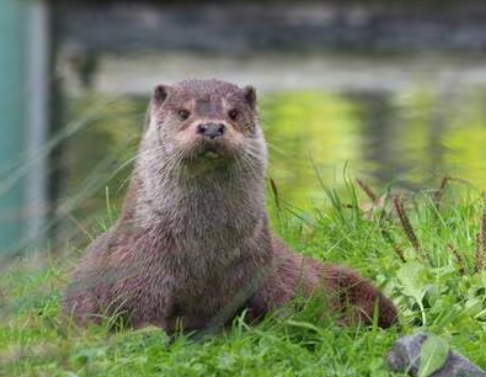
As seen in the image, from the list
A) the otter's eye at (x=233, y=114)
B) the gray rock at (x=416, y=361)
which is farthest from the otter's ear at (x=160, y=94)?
the gray rock at (x=416, y=361)

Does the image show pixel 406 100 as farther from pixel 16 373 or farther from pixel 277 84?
pixel 16 373

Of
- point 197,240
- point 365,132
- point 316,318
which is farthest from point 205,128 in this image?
point 365,132

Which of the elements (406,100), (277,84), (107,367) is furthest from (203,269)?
(406,100)

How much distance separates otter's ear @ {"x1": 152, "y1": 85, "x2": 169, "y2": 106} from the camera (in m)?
5.82

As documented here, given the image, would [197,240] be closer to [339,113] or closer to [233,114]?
[233,114]

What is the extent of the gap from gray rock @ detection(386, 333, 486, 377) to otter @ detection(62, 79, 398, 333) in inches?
14.8

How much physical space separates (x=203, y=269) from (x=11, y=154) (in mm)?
1548

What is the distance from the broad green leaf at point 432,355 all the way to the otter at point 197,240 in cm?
45

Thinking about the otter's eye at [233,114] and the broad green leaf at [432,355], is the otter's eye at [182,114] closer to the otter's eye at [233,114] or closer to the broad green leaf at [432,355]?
the otter's eye at [233,114]

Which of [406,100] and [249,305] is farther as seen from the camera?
[406,100]

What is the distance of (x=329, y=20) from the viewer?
7.48 m

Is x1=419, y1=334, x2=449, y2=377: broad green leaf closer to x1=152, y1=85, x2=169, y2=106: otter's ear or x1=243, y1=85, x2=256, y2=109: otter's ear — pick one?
x1=243, y1=85, x2=256, y2=109: otter's ear

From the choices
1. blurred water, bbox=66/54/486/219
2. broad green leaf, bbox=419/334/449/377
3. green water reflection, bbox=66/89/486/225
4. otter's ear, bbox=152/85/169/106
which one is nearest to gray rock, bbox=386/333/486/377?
broad green leaf, bbox=419/334/449/377

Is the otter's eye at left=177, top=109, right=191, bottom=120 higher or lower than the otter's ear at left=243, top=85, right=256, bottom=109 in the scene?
lower
